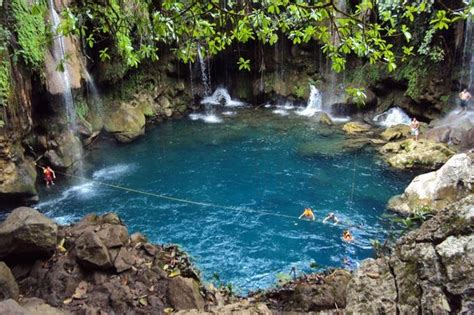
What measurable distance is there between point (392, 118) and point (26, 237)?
1784cm

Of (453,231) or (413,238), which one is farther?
(413,238)

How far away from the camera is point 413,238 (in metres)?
2.80

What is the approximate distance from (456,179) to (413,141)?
15.3 ft

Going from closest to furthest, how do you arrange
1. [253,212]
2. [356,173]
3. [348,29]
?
[348,29], [253,212], [356,173]

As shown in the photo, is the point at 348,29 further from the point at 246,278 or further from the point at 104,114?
the point at 104,114

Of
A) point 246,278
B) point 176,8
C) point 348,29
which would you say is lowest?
point 246,278

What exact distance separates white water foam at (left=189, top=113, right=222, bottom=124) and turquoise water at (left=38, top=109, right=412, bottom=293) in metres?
1.87

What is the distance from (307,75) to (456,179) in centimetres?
1373

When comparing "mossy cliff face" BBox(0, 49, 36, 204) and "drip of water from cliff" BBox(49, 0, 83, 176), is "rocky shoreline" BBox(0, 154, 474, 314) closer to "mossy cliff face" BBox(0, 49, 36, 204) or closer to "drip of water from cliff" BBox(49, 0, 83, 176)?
"mossy cliff face" BBox(0, 49, 36, 204)

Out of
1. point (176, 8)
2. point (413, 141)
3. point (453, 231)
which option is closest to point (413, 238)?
point (453, 231)

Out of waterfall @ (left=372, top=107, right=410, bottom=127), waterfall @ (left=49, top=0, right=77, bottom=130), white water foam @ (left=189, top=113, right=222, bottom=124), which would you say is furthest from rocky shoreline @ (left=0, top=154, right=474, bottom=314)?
waterfall @ (left=372, top=107, right=410, bottom=127)

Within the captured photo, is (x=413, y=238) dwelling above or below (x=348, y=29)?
below

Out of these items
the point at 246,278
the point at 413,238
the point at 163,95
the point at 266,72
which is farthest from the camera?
the point at 266,72

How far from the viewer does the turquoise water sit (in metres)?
9.91
